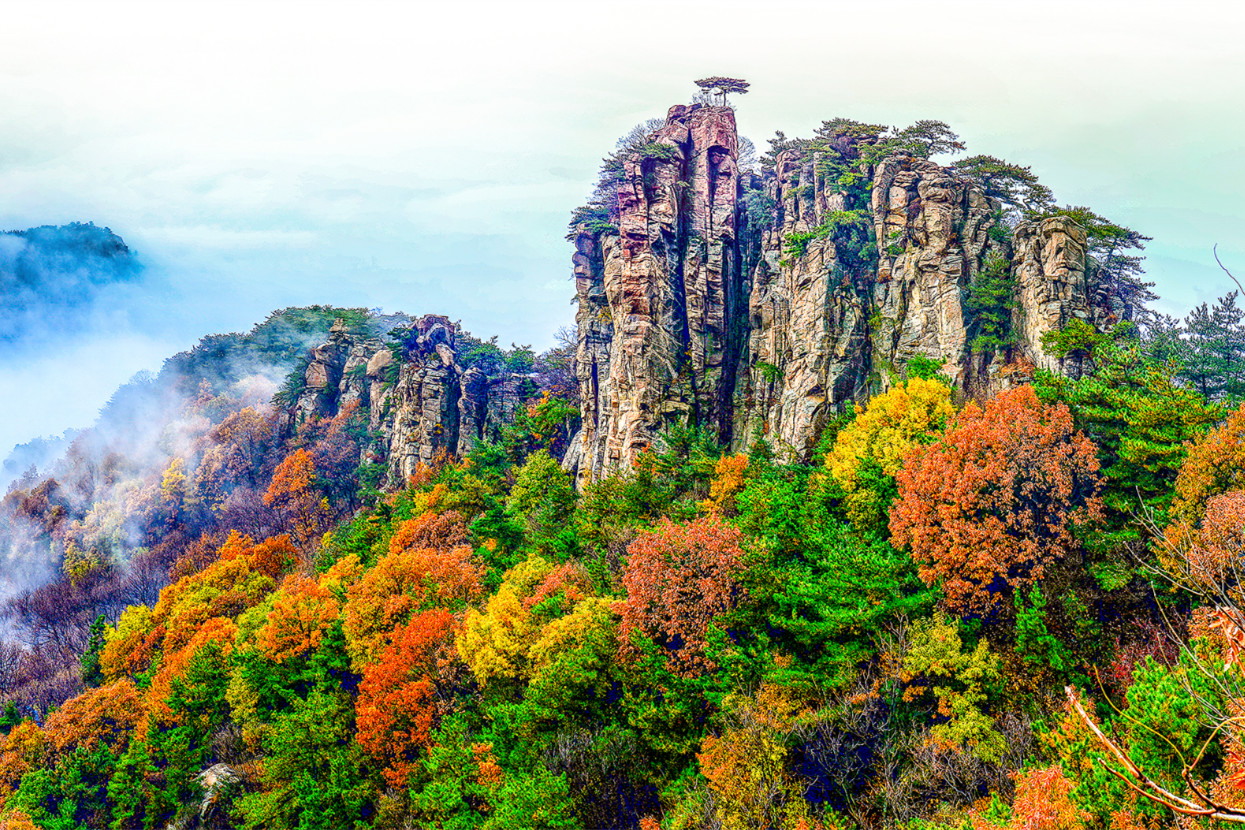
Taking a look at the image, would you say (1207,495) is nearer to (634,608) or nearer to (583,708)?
(634,608)

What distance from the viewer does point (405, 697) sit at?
31.0 metres

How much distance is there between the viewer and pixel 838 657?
77.2ft

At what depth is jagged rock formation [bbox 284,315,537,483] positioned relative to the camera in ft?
227

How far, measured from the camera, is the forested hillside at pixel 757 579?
20.4 m

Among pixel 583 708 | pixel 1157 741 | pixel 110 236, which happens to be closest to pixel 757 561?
pixel 583 708

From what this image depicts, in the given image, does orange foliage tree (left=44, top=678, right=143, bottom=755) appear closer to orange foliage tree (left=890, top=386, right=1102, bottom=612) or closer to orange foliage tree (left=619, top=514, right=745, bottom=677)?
orange foliage tree (left=619, top=514, right=745, bottom=677)

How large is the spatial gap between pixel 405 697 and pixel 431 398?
1690 inches

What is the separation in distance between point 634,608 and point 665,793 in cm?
642

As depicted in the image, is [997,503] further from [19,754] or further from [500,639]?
[19,754]

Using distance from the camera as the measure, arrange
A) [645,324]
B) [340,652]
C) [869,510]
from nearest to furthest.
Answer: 1. [869,510]
2. [340,652]
3. [645,324]

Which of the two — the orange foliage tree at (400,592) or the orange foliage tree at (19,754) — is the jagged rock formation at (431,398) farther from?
the orange foliage tree at (19,754)

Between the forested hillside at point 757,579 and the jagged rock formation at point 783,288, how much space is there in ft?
0.85

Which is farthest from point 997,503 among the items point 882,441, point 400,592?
point 400,592

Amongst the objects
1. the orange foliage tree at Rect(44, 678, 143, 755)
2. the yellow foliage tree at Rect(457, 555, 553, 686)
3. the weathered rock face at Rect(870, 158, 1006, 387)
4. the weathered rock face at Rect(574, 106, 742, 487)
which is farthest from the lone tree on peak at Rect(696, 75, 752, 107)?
the orange foliage tree at Rect(44, 678, 143, 755)
